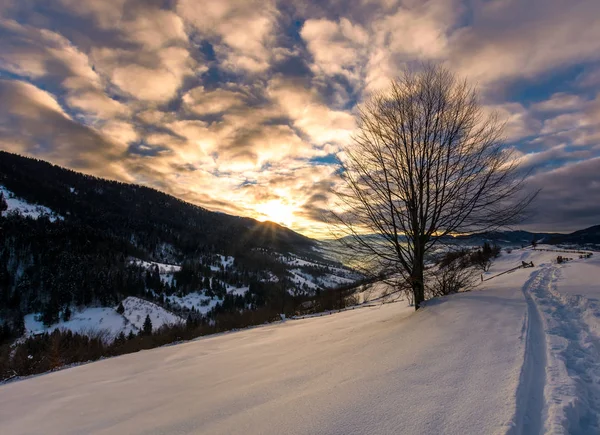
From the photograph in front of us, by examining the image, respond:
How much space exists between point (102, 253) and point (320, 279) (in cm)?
12894

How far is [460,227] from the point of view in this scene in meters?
7.32

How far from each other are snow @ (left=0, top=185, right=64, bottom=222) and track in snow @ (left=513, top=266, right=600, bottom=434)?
210739 millimetres

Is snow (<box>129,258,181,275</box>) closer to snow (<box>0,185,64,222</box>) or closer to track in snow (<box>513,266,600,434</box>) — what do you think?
snow (<box>0,185,64,222</box>)

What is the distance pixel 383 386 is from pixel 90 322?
436ft

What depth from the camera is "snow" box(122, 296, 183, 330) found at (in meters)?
105

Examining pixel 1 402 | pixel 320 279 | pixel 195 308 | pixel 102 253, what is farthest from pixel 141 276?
pixel 1 402

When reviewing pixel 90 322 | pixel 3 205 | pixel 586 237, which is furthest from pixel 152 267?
pixel 586 237

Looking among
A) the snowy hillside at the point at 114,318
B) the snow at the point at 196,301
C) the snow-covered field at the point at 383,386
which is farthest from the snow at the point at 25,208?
the snow-covered field at the point at 383,386

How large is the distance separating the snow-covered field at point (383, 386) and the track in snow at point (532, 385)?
0.01 metres

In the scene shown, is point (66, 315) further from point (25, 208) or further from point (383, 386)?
point (383, 386)

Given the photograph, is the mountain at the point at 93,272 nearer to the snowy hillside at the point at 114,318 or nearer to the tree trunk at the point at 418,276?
the snowy hillside at the point at 114,318

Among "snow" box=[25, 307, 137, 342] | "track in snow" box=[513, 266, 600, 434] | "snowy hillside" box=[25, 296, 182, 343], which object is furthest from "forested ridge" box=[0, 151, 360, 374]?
"track in snow" box=[513, 266, 600, 434]

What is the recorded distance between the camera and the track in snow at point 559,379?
90.3 inches

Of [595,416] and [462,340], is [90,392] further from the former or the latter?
[595,416]
